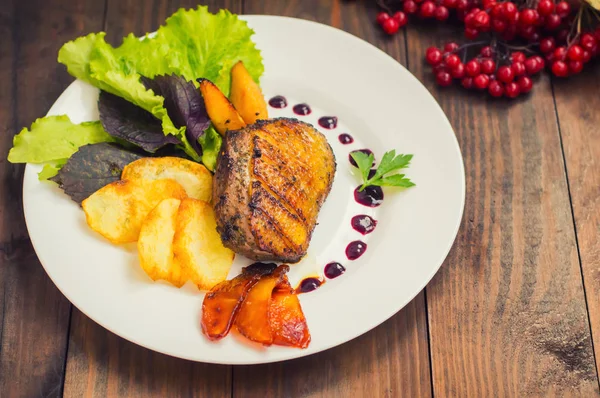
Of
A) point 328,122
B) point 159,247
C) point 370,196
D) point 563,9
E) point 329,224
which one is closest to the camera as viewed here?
point 159,247

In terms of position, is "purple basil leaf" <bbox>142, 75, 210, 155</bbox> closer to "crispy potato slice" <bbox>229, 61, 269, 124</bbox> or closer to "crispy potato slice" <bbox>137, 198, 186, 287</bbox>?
"crispy potato slice" <bbox>229, 61, 269, 124</bbox>

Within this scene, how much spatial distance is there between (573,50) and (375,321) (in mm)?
2182

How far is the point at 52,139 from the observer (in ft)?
11.7

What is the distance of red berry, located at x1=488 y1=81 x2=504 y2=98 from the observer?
13.6 feet

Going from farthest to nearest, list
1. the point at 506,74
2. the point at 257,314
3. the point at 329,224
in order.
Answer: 1. the point at 506,74
2. the point at 329,224
3. the point at 257,314

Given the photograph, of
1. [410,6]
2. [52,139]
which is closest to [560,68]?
[410,6]

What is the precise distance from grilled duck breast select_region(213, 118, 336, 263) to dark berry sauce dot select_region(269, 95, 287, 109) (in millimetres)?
545

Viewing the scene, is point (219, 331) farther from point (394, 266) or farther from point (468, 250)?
point (468, 250)

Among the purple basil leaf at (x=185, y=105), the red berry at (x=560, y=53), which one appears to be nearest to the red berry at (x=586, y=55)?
the red berry at (x=560, y=53)

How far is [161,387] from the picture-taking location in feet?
10.5

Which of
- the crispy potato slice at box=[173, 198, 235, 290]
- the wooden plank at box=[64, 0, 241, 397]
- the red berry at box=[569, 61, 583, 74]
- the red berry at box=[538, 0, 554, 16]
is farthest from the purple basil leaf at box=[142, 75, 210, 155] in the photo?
the red berry at box=[569, 61, 583, 74]

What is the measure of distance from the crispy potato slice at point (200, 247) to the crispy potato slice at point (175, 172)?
118 mm

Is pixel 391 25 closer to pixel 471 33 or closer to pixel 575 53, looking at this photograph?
pixel 471 33

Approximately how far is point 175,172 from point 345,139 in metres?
1.00
